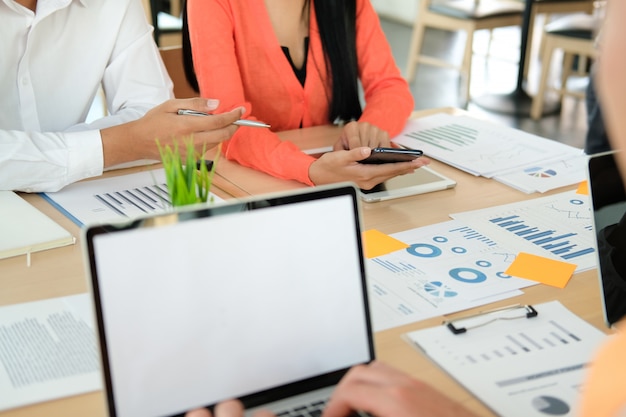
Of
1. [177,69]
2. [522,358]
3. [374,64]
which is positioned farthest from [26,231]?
[374,64]

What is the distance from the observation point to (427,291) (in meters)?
1.08

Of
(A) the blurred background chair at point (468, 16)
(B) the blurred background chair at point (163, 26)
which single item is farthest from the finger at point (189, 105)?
(A) the blurred background chair at point (468, 16)

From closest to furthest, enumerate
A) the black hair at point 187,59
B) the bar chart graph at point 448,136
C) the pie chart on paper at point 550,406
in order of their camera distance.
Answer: the pie chart on paper at point 550,406 < the bar chart graph at point 448,136 < the black hair at point 187,59

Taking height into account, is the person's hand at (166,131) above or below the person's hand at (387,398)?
above

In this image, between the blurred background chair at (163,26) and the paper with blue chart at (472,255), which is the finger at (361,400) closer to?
the paper with blue chart at (472,255)

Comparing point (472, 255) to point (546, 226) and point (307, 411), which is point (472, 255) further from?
point (307, 411)

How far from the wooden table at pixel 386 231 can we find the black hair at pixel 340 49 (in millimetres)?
176

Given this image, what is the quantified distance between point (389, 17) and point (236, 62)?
5.12 m

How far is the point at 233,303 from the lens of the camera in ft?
2.52

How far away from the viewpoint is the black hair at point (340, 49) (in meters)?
1.89

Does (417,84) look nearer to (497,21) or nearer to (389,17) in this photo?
(497,21)

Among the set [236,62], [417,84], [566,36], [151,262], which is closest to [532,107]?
[566,36]

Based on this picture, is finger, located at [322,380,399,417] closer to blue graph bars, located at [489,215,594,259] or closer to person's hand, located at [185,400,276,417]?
person's hand, located at [185,400,276,417]

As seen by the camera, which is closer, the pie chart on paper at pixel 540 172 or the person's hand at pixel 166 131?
the person's hand at pixel 166 131
